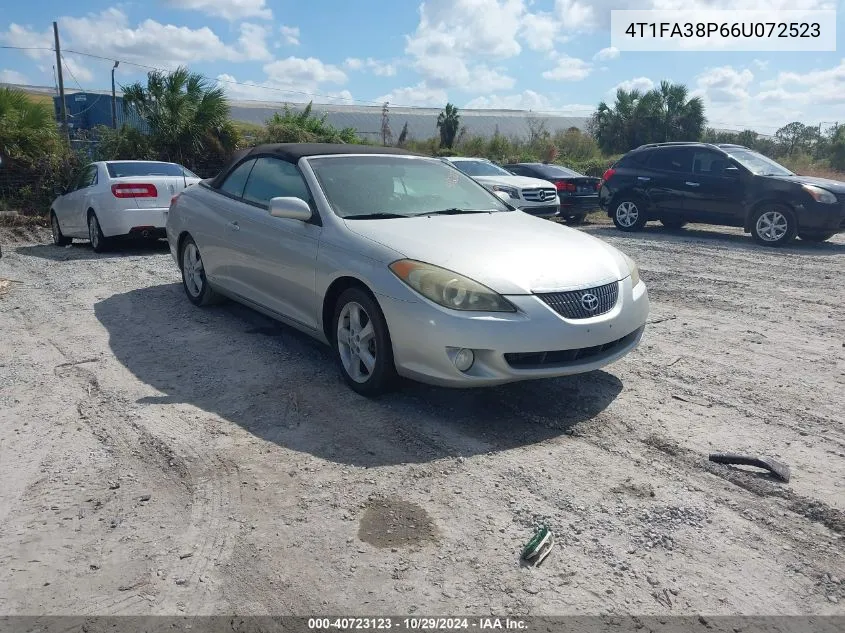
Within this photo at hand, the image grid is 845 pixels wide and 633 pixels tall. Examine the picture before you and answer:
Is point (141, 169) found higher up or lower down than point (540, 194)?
higher up

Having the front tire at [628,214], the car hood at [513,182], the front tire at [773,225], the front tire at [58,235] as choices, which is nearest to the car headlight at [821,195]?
the front tire at [773,225]

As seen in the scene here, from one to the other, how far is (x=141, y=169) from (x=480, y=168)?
780 centimetres

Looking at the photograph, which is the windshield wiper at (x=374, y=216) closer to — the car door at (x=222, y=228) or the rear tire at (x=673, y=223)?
the car door at (x=222, y=228)

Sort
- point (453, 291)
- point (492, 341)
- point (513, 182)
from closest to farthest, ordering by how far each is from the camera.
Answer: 1. point (492, 341)
2. point (453, 291)
3. point (513, 182)

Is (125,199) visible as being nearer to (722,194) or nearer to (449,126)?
(722,194)

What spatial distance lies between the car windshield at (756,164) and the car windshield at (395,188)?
8.52 metres

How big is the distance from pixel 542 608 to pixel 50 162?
17.2 m

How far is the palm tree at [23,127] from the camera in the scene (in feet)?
53.8

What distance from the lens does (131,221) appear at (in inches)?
407

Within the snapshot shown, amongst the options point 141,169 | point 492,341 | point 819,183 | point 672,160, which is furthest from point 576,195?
point 492,341

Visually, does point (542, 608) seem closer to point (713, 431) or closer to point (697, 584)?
point (697, 584)

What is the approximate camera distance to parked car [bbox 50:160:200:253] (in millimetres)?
10352

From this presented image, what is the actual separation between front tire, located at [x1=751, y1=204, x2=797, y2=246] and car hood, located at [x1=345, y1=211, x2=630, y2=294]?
326 inches

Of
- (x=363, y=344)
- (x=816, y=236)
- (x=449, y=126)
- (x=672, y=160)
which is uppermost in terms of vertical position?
(x=449, y=126)
